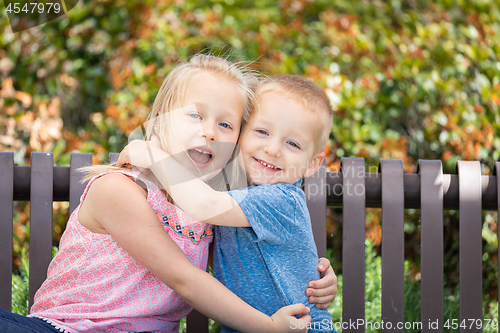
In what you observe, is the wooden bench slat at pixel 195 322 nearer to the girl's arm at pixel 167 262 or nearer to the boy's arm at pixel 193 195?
the girl's arm at pixel 167 262

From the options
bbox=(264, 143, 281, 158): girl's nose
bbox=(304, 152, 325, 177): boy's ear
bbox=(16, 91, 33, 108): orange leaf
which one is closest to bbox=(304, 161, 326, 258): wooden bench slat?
bbox=(304, 152, 325, 177): boy's ear

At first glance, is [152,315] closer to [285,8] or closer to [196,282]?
[196,282]

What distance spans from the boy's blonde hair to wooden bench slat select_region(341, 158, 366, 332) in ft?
0.84

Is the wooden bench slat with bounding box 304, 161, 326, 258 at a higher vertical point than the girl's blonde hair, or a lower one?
lower

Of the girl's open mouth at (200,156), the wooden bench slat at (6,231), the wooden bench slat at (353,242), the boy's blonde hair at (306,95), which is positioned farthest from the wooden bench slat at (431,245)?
the wooden bench slat at (6,231)

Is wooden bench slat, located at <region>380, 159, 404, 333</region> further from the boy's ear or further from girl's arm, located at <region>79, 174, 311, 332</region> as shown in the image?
girl's arm, located at <region>79, 174, 311, 332</region>

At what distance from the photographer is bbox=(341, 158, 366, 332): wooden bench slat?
192cm

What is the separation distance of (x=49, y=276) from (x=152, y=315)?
0.41 m

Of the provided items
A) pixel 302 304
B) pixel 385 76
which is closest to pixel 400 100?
pixel 385 76

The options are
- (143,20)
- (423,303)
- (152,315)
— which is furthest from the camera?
(143,20)

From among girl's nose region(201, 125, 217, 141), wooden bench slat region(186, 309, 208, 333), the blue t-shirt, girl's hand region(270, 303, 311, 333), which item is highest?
girl's nose region(201, 125, 217, 141)

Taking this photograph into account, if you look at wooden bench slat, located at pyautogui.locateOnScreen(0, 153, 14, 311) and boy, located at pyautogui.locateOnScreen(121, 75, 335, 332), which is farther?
wooden bench slat, located at pyautogui.locateOnScreen(0, 153, 14, 311)

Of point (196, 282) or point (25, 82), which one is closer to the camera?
point (196, 282)

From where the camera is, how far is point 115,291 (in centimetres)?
157
